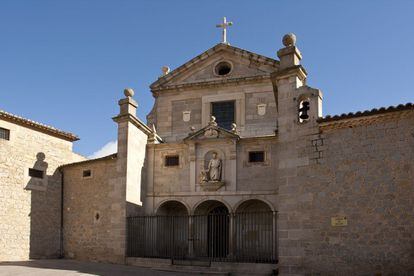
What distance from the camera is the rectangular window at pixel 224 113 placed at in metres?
21.2

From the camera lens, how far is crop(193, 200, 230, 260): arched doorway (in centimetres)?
1727

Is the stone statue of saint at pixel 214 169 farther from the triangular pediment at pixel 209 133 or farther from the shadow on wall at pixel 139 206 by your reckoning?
the shadow on wall at pixel 139 206

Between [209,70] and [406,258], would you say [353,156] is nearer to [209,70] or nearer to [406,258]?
[406,258]

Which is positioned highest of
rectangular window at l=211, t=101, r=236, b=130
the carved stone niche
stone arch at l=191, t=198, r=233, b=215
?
rectangular window at l=211, t=101, r=236, b=130

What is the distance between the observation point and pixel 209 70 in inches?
872

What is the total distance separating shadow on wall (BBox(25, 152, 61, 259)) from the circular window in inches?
340

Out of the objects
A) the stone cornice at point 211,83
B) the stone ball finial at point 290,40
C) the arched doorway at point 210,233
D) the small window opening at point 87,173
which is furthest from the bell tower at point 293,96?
the small window opening at point 87,173

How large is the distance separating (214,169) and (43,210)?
274 inches

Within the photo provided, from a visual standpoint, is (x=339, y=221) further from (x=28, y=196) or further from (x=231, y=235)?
(x=28, y=196)

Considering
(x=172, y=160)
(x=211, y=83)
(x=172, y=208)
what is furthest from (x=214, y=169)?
(x=211, y=83)

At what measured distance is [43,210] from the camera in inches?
728

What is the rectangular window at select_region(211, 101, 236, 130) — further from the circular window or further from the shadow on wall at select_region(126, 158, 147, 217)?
the shadow on wall at select_region(126, 158, 147, 217)

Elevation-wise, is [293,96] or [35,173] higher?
[293,96]

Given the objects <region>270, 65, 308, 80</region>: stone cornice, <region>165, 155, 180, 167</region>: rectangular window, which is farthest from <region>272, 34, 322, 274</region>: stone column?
<region>165, 155, 180, 167</region>: rectangular window
